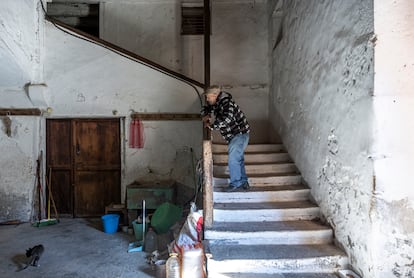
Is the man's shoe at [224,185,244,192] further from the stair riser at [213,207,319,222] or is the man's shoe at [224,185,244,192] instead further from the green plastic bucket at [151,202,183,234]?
the green plastic bucket at [151,202,183,234]

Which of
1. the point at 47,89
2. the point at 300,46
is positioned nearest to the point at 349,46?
the point at 300,46

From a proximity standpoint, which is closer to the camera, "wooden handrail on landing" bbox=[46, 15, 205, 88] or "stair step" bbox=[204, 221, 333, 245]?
"stair step" bbox=[204, 221, 333, 245]

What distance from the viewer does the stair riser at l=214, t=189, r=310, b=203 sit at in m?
3.58

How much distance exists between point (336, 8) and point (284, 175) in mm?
2042

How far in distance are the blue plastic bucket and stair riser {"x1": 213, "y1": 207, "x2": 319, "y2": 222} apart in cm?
203

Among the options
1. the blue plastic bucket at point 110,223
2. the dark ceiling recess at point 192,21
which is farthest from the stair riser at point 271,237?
the dark ceiling recess at point 192,21

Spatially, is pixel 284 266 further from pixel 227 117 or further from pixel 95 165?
pixel 95 165

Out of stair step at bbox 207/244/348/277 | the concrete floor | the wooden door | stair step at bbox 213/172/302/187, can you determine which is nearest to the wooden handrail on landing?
the wooden door

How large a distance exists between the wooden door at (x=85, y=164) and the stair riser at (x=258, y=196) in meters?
2.64

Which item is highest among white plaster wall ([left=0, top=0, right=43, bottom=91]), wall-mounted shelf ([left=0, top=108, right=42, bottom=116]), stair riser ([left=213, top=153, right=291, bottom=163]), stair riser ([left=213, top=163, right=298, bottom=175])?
white plaster wall ([left=0, top=0, right=43, bottom=91])

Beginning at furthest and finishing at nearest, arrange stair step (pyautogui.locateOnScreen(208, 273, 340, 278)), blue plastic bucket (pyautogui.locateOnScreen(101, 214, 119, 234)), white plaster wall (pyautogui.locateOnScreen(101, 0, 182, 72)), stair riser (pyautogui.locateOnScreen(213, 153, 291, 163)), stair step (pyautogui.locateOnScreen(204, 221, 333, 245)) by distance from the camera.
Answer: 1. white plaster wall (pyautogui.locateOnScreen(101, 0, 182, 72))
2. blue plastic bucket (pyautogui.locateOnScreen(101, 214, 119, 234))
3. stair riser (pyautogui.locateOnScreen(213, 153, 291, 163))
4. stair step (pyautogui.locateOnScreen(204, 221, 333, 245))
5. stair step (pyautogui.locateOnScreen(208, 273, 340, 278))

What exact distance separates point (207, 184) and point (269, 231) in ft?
2.57

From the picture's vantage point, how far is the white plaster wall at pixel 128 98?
5180 millimetres

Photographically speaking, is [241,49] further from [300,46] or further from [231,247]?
[231,247]
